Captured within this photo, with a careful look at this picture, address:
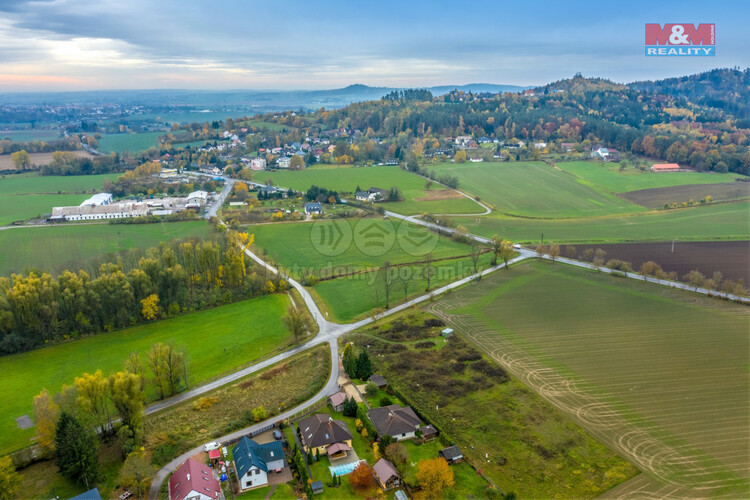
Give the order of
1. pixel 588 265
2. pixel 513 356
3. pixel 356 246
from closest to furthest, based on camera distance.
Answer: pixel 513 356 < pixel 588 265 < pixel 356 246

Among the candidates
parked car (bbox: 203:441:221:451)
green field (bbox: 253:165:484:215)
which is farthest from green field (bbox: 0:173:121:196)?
parked car (bbox: 203:441:221:451)

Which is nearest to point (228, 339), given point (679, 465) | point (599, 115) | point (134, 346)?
point (134, 346)

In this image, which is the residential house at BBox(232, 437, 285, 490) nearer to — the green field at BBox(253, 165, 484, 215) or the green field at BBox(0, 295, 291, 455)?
the green field at BBox(0, 295, 291, 455)

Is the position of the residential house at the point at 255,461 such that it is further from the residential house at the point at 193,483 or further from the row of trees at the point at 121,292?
the row of trees at the point at 121,292

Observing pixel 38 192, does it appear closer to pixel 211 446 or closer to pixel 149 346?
pixel 149 346

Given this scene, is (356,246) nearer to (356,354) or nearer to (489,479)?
(356,354)

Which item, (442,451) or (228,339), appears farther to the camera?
(228,339)
